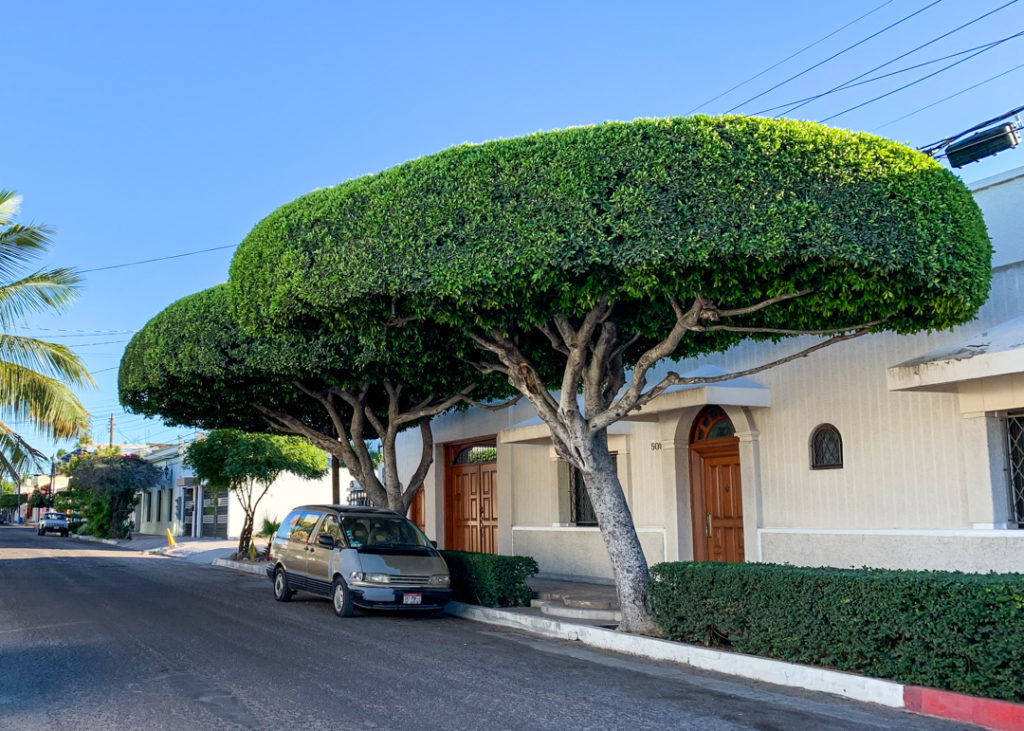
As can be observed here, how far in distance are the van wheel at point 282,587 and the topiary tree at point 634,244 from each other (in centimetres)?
577

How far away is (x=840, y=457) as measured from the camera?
518 inches

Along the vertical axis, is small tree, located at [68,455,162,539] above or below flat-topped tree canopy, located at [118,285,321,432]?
below

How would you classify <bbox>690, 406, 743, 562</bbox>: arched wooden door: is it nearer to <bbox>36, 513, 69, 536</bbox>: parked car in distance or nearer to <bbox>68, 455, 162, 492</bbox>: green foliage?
<bbox>68, 455, 162, 492</bbox>: green foliage

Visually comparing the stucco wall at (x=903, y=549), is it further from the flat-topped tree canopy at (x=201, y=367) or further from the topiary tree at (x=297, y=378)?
the flat-topped tree canopy at (x=201, y=367)

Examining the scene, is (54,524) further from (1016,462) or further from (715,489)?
(1016,462)

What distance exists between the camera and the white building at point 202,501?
39.5 meters

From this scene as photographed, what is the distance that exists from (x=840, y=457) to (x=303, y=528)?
8547mm

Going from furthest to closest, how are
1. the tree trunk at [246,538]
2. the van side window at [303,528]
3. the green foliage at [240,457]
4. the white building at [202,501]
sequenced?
the white building at [202,501], the tree trunk at [246,538], the green foliage at [240,457], the van side window at [303,528]

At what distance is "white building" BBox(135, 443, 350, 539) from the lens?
3950 cm

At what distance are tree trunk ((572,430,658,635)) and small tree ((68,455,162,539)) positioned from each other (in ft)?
114

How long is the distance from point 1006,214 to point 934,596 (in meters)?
5.98

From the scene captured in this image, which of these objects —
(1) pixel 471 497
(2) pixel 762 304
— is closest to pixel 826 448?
(2) pixel 762 304

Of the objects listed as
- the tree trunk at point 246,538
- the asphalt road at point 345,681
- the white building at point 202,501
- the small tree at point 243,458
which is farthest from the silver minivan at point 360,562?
the white building at point 202,501

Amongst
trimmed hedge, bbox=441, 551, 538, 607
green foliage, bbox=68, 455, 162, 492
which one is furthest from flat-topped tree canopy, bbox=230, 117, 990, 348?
green foliage, bbox=68, 455, 162, 492
